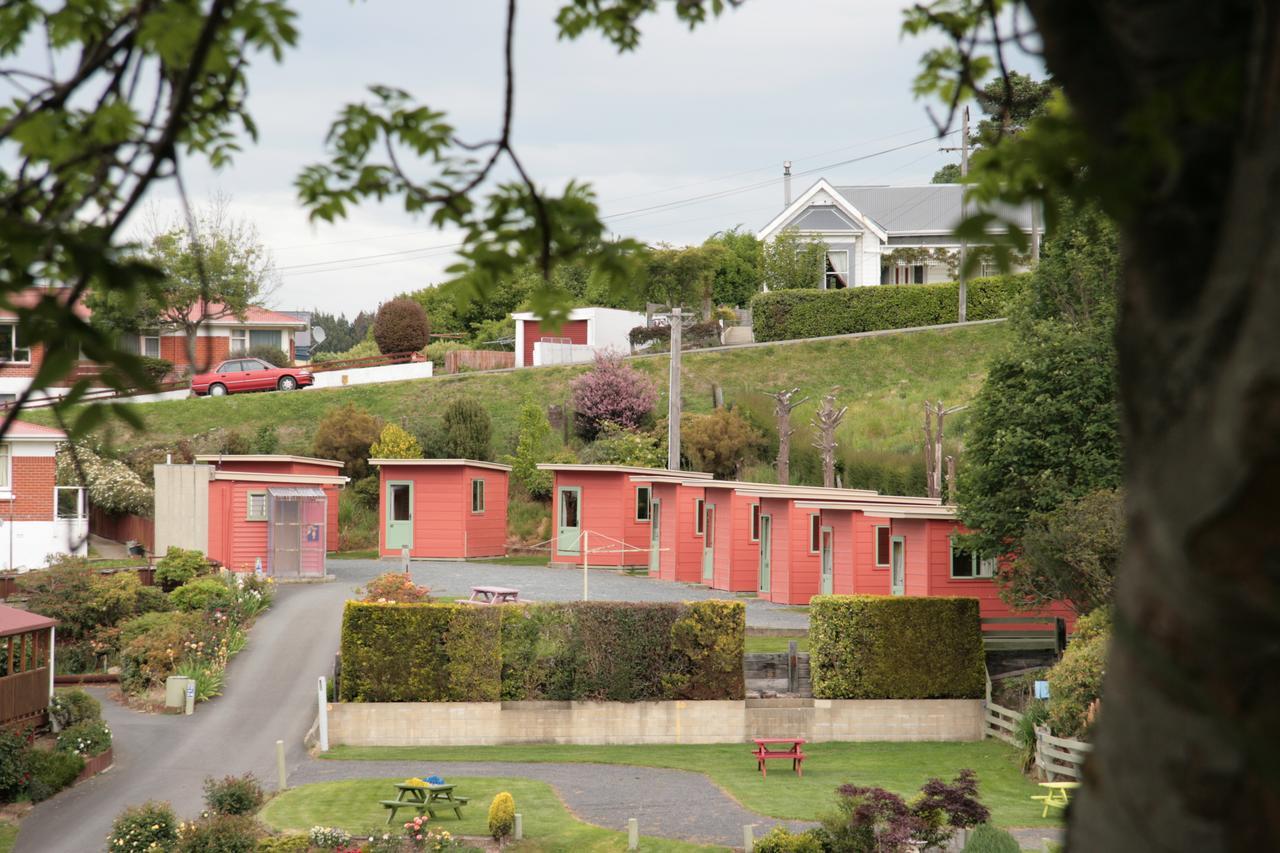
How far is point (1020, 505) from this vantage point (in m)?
23.7

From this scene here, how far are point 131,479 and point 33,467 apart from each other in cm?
403

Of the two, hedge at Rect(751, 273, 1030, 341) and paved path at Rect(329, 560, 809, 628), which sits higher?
hedge at Rect(751, 273, 1030, 341)

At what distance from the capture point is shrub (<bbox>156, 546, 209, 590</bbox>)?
93.5ft

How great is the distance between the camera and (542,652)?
22484 mm

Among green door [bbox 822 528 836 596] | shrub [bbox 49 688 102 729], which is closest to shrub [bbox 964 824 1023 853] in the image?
shrub [bbox 49 688 102 729]

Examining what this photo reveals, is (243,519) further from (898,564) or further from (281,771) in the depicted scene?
(898,564)

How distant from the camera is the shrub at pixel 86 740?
64.2 feet

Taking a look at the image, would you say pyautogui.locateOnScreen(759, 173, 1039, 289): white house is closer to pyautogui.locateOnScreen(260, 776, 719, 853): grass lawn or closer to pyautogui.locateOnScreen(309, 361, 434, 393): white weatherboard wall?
pyautogui.locateOnScreen(309, 361, 434, 393): white weatherboard wall

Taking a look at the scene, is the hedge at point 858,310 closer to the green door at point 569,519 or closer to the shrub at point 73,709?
the green door at point 569,519

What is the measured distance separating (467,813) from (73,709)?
8.03m

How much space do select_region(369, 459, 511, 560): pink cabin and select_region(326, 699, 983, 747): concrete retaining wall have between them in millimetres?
15239

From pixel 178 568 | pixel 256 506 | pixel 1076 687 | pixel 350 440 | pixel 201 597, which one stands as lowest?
pixel 1076 687

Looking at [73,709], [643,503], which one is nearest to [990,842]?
[73,709]

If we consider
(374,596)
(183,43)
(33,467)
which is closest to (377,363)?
(33,467)
